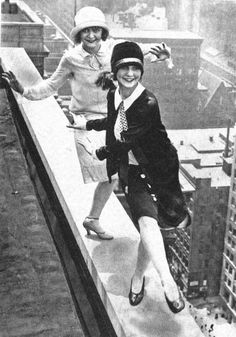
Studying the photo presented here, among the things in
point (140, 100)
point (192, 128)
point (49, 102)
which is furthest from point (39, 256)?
point (192, 128)

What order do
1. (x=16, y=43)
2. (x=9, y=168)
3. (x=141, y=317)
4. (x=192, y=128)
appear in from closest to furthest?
(x=141, y=317) → (x=9, y=168) → (x=16, y=43) → (x=192, y=128)

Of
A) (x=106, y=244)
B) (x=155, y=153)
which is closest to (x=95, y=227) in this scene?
(x=106, y=244)

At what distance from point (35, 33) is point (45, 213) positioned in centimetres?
650

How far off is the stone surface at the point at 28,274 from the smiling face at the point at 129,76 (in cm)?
95

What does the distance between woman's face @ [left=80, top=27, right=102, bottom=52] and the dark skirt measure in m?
0.83

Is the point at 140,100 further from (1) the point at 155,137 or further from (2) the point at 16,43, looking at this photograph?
(2) the point at 16,43

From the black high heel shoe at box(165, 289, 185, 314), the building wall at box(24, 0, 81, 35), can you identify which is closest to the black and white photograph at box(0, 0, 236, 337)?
the black high heel shoe at box(165, 289, 185, 314)


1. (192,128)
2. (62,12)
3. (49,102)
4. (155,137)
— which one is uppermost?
(155,137)

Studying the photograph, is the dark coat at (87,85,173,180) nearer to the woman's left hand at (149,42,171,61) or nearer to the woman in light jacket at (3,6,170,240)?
the woman in light jacket at (3,6,170,240)

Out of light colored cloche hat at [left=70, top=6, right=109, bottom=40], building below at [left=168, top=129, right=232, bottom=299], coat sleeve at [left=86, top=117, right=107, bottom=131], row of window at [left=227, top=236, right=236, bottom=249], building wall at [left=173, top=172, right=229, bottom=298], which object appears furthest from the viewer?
row of window at [left=227, top=236, right=236, bottom=249]

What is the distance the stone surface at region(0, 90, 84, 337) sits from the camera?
9.42 feet

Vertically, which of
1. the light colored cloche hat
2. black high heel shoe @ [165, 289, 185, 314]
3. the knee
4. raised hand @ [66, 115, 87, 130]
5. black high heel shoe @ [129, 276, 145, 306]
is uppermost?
the light colored cloche hat

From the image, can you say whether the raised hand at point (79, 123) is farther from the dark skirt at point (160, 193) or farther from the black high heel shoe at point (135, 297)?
the black high heel shoe at point (135, 297)

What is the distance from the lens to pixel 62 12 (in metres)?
67.6
